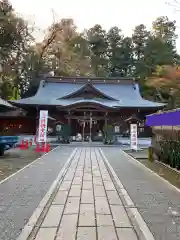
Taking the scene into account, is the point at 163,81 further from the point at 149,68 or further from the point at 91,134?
the point at 149,68

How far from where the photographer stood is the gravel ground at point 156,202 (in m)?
4.27

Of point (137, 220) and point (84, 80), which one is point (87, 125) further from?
point (137, 220)

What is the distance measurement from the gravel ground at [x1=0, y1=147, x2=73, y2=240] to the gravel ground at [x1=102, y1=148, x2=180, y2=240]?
1825 mm

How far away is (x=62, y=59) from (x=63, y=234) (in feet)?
135

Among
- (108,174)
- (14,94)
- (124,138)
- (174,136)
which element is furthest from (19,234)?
(14,94)

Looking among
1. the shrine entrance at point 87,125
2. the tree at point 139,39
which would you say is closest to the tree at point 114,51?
the tree at point 139,39

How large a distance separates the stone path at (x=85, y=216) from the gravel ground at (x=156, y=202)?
0.34 metres

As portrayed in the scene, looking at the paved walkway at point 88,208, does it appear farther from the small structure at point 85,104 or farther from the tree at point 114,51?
the tree at point 114,51

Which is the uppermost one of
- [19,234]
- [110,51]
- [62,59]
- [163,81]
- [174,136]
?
[110,51]

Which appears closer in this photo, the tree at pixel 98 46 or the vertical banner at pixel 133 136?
the vertical banner at pixel 133 136

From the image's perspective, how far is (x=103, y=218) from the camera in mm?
4660

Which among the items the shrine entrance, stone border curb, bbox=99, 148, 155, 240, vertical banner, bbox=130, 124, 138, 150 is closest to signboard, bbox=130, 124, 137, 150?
vertical banner, bbox=130, 124, 138, 150

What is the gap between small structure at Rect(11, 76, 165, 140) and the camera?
29230 millimetres

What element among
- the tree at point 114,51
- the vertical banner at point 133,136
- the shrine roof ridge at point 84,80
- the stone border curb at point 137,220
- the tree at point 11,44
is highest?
the tree at point 114,51
